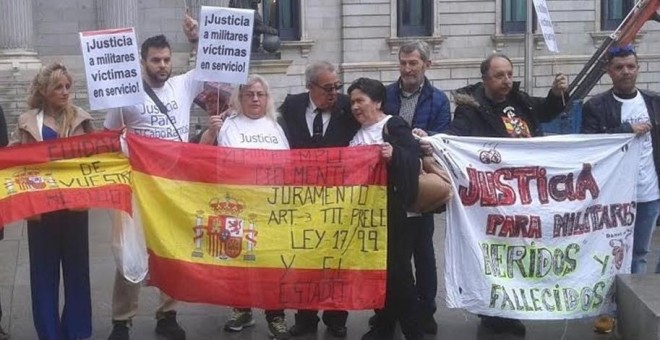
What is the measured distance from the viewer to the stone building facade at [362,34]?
73.6 ft

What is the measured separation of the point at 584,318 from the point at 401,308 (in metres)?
1.26

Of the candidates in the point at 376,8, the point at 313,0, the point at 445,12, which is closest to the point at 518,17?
the point at 445,12

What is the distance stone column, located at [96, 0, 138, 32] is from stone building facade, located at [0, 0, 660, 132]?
24 millimetres

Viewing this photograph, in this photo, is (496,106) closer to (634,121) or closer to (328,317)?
(634,121)

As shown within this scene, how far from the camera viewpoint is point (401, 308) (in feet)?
19.5

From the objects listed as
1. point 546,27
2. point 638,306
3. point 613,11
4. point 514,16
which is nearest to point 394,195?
point 638,306

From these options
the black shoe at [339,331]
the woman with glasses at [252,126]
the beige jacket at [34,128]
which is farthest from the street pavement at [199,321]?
the beige jacket at [34,128]

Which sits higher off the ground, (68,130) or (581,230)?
(68,130)

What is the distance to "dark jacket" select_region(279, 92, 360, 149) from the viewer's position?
6102mm

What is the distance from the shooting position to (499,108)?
20.3 feet

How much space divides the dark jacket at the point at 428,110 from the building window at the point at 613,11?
862 inches

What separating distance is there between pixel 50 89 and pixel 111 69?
14.8 inches

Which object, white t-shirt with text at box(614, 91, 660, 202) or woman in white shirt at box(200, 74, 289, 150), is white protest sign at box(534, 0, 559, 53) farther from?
woman in white shirt at box(200, 74, 289, 150)

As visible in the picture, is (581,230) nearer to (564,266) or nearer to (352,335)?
(564,266)
